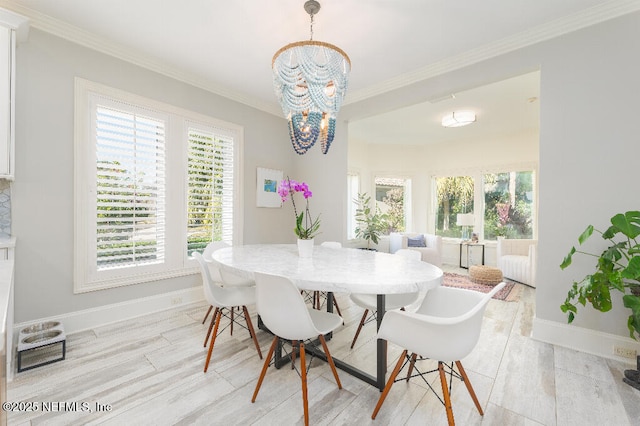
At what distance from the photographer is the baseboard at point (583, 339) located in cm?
214

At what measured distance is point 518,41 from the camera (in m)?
2.58

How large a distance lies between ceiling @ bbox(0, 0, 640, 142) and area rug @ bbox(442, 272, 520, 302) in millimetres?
2812

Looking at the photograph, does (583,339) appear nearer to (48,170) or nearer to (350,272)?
(350,272)

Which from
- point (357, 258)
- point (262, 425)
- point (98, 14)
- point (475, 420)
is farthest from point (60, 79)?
point (475, 420)

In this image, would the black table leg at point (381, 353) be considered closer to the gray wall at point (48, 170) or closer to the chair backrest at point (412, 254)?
the chair backrest at point (412, 254)

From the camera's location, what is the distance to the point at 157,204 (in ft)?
10.1

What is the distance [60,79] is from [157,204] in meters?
1.36

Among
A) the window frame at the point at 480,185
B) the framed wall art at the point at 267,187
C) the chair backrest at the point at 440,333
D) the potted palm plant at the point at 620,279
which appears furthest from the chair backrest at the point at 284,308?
the window frame at the point at 480,185

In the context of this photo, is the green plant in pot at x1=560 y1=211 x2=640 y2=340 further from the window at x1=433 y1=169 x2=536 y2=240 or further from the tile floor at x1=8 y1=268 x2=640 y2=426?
the window at x1=433 y1=169 x2=536 y2=240

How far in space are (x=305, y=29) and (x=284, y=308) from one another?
2.41 m

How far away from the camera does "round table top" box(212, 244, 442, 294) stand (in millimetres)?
1429

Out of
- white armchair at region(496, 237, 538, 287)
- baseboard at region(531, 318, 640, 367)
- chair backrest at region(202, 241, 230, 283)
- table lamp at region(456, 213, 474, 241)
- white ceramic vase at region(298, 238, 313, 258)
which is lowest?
baseboard at region(531, 318, 640, 367)

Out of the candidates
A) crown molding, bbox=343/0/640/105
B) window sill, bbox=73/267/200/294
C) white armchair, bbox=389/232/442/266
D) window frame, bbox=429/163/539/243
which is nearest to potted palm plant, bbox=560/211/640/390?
crown molding, bbox=343/0/640/105

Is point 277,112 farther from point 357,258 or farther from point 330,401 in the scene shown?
point 330,401
